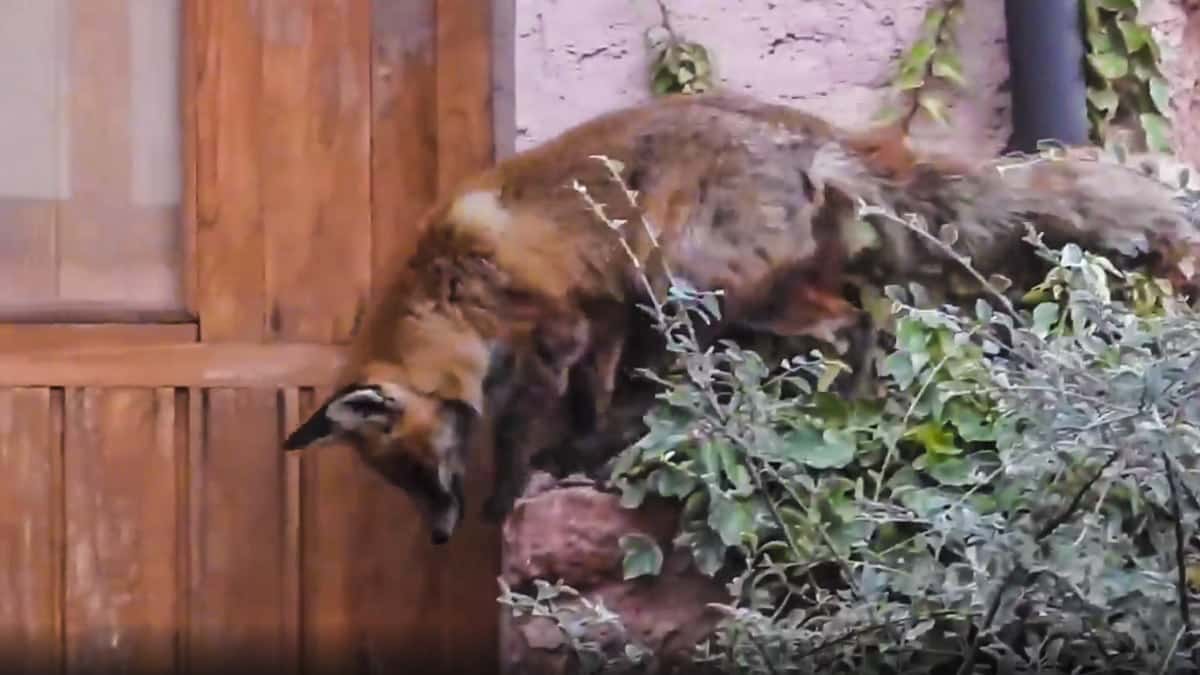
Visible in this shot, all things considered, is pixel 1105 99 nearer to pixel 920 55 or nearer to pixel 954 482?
pixel 920 55

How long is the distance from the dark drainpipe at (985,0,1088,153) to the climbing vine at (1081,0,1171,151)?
16 mm

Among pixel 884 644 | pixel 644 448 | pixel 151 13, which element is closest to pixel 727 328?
pixel 644 448

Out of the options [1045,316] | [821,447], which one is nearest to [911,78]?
[1045,316]

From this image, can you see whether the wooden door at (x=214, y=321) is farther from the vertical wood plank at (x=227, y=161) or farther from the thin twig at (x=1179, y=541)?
the thin twig at (x=1179, y=541)

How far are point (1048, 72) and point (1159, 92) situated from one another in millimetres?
138

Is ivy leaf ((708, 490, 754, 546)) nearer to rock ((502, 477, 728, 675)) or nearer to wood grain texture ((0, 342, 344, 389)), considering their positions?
rock ((502, 477, 728, 675))

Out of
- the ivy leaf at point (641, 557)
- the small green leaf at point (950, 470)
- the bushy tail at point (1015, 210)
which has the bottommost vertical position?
the ivy leaf at point (641, 557)

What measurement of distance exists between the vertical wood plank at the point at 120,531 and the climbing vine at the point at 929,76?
0.97 metres

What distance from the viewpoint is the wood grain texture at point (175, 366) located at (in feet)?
6.03

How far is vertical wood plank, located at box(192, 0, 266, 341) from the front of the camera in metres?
1.87

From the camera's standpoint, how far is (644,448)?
5.49 ft

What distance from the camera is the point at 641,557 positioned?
5.61 feet

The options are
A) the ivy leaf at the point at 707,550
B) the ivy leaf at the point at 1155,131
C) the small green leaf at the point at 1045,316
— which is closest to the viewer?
the small green leaf at the point at 1045,316

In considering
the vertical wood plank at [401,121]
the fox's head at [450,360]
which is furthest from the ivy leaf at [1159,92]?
the vertical wood plank at [401,121]
